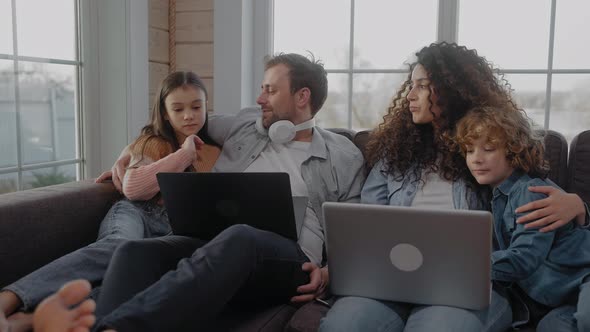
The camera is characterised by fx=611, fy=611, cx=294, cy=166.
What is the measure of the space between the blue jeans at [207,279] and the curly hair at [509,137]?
22.7 inches

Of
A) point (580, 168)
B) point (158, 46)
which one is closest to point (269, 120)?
point (158, 46)

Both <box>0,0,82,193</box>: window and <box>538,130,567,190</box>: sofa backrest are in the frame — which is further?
<box>0,0,82,193</box>: window

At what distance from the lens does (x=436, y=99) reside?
1.84 m

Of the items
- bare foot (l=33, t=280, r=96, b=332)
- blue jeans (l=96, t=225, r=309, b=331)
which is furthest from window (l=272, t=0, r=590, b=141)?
bare foot (l=33, t=280, r=96, b=332)

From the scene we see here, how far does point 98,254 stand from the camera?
1.65 meters

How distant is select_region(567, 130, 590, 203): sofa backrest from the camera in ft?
6.09

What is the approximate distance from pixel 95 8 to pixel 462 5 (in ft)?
4.95

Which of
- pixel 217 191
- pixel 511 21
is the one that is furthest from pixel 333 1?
pixel 217 191

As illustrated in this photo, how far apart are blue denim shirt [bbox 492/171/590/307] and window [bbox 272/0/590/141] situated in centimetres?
99

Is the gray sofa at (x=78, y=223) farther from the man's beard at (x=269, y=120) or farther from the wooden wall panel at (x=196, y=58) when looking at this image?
the wooden wall panel at (x=196, y=58)

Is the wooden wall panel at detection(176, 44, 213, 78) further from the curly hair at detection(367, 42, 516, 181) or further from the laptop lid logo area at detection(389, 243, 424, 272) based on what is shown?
the laptop lid logo area at detection(389, 243, 424, 272)

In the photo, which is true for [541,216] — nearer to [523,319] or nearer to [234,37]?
[523,319]

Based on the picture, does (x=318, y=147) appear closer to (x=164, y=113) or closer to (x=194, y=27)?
(x=164, y=113)

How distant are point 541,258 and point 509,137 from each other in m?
0.33
